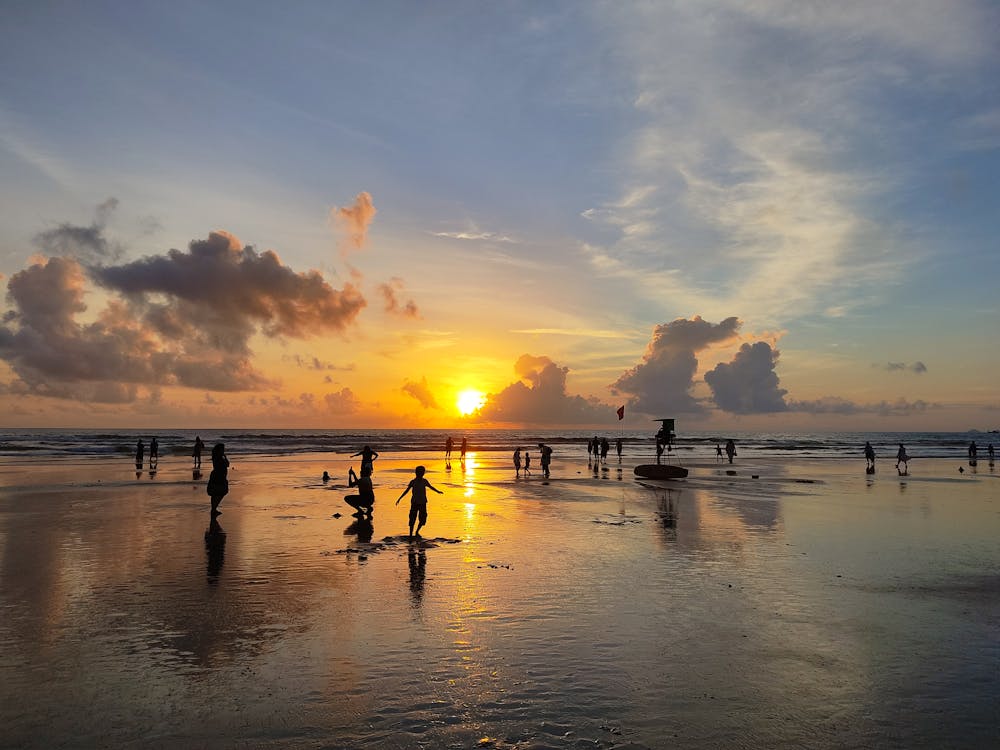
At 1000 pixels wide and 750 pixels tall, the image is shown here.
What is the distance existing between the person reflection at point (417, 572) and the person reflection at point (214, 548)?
421 cm

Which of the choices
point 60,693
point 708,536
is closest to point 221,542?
point 60,693

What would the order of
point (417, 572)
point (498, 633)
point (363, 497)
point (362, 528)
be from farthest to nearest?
point (363, 497), point (362, 528), point (417, 572), point (498, 633)

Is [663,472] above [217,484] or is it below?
below

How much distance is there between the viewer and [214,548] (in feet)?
58.3

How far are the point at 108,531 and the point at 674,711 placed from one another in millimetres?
19268

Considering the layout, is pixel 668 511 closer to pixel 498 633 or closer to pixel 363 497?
pixel 363 497

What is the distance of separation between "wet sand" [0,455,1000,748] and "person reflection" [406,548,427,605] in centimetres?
12

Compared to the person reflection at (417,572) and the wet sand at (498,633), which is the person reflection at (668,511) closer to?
the wet sand at (498,633)

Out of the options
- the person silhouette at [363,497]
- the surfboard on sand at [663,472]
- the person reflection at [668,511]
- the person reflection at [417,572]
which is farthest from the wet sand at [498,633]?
the surfboard on sand at [663,472]

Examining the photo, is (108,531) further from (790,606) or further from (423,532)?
(790,606)

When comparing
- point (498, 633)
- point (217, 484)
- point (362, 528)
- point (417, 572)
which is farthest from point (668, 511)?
point (498, 633)

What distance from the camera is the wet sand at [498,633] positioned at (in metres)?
7.28

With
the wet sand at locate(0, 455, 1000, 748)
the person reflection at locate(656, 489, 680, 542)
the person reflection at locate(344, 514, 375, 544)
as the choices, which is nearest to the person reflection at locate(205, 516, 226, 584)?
the wet sand at locate(0, 455, 1000, 748)

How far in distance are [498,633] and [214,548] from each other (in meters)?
10.6
